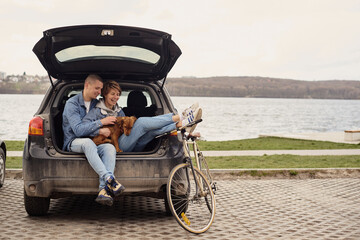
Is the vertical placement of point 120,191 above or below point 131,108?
below

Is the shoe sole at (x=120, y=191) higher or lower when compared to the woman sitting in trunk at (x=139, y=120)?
lower

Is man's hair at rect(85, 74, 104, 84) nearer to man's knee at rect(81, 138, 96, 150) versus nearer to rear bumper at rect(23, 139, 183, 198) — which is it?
man's knee at rect(81, 138, 96, 150)

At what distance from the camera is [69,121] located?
626 cm

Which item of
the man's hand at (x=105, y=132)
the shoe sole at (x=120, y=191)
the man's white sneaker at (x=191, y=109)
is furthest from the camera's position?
the man's hand at (x=105, y=132)

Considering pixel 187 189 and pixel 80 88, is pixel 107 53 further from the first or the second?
pixel 187 189

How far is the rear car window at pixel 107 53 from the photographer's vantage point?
6.61m

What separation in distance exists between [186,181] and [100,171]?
96 centimetres

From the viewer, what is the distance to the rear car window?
6.61m

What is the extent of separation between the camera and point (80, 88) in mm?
7164

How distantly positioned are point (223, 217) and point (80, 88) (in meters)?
2.46

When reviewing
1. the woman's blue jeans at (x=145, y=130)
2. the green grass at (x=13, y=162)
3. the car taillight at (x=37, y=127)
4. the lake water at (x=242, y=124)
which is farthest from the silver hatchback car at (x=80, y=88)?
the lake water at (x=242, y=124)

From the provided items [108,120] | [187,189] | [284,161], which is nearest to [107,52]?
[108,120]

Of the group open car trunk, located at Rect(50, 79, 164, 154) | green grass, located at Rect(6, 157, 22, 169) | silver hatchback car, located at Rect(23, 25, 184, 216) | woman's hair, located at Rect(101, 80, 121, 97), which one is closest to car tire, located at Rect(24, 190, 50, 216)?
silver hatchback car, located at Rect(23, 25, 184, 216)

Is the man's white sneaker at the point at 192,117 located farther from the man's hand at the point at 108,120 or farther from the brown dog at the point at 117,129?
the man's hand at the point at 108,120
